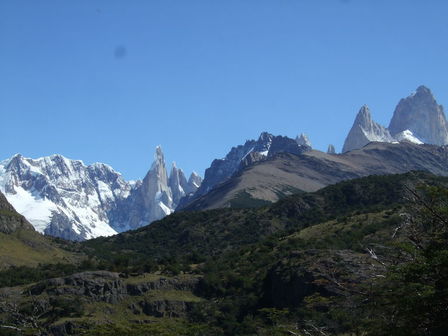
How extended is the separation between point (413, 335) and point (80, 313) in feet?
361

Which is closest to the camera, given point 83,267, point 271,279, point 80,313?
point 80,313

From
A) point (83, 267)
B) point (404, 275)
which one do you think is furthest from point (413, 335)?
point (83, 267)

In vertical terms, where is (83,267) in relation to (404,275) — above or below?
above

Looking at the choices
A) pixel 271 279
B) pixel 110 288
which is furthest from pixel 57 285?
pixel 271 279

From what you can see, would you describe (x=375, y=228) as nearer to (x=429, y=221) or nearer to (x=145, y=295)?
(x=145, y=295)

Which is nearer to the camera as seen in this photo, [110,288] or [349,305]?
[349,305]

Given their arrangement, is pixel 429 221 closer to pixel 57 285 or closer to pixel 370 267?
pixel 370 267

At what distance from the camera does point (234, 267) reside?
17338 centimetres

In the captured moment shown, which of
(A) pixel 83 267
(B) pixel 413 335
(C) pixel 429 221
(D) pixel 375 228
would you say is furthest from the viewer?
(A) pixel 83 267

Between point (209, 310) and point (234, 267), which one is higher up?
point (234, 267)

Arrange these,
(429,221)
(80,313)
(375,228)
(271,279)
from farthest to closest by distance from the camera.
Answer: (375,228), (271,279), (80,313), (429,221)

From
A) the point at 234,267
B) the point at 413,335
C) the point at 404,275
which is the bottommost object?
the point at 413,335

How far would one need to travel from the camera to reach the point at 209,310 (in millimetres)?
145875

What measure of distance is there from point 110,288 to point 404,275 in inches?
4799
